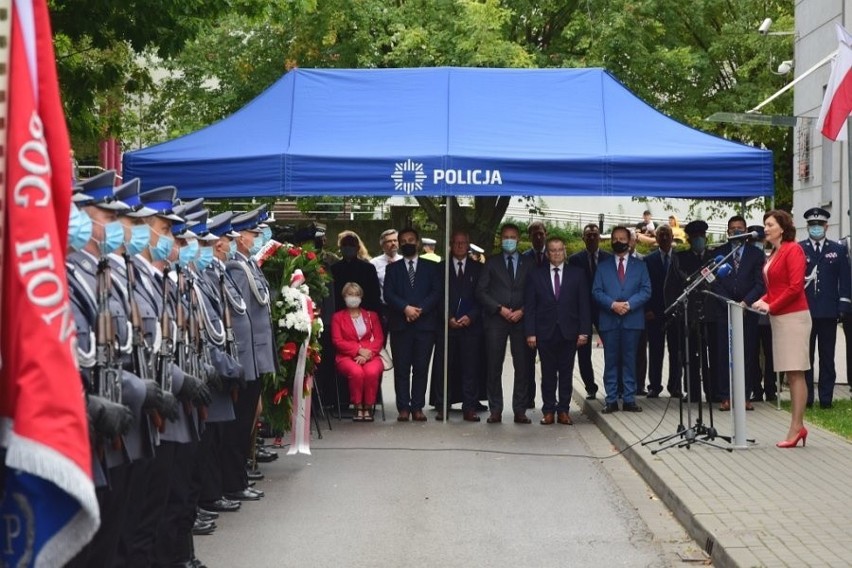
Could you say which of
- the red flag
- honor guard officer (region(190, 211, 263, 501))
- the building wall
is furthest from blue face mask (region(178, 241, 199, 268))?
the building wall

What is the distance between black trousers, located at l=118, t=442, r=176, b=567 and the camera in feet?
22.7

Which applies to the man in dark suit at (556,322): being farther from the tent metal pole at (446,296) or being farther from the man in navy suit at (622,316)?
the tent metal pole at (446,296)

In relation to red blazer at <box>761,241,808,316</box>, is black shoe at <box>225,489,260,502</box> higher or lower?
lower

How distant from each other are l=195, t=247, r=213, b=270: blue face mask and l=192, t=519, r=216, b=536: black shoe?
1711mm

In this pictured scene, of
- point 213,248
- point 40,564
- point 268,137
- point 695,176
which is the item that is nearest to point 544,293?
point 695,176

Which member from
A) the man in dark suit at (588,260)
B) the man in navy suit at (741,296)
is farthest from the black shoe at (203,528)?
the man in navy suit at (741,296)

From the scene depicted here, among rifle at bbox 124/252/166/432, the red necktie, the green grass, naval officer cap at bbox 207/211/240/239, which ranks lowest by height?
the green grass

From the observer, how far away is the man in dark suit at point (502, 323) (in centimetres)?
1697

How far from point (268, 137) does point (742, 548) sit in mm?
9546

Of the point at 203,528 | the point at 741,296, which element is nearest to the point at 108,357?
the point at 203,528

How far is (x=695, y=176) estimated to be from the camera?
16.0 metres

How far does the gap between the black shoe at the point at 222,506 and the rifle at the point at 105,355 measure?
4.43 m

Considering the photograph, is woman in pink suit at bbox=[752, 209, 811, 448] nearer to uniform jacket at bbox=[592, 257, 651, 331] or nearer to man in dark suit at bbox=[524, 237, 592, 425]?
man in dark suit at bbox=[524, 237, 592, 425]

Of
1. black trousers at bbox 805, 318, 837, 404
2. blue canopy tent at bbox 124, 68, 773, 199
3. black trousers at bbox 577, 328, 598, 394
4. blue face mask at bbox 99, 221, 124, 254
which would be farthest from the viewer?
black trousers at bbox 577, 328, 598, 394
